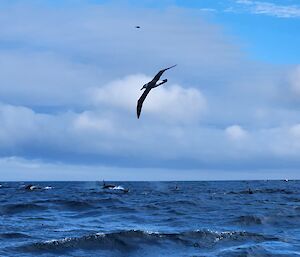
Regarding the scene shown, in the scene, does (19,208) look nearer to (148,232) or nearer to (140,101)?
(148,232)

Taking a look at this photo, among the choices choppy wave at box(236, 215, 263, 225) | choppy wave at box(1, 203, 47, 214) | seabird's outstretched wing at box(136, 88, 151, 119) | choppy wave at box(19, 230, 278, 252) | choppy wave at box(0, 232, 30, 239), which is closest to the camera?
seabird's outstretched wing at box(136, 88, 151, 119)

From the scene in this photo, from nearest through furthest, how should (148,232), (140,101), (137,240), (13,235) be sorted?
(140,101) → (137,240) → (13,235) → (148,232)

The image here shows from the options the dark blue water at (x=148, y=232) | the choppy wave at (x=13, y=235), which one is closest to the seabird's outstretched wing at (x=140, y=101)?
the dark blue water at (x=148, y=232)

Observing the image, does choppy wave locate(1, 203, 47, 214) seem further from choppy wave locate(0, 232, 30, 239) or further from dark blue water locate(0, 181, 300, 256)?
choppy wave locate(0, 232, 30, 239)

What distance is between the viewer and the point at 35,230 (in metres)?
33.3

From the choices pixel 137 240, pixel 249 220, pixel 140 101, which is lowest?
pixel 137 240

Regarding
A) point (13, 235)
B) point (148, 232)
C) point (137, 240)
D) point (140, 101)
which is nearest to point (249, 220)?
point (148, 232)

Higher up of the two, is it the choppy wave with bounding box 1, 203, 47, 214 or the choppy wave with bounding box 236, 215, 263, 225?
the choppy wave with bounding box 236, 215, 263, 225

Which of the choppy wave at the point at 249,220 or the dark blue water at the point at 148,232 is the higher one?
the choppy wave at the point at 249,220

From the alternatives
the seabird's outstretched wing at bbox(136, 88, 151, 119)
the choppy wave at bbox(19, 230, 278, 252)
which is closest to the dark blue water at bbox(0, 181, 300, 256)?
the choppy wave at bbox(19, 230, 278, 252)

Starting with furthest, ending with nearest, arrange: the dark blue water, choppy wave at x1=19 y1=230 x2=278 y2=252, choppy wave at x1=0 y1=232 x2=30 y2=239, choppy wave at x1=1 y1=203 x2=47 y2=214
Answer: choppy wave at x1=1 y1=203 x2=47 y2=214, choppy wave at x1=0 y1=232 x2=30 y2=239, choppy wave at x1=19 y1=230 x2=278 y2=252, the dark blue water

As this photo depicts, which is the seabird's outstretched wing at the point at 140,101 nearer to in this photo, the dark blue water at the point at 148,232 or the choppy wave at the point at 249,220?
the dark blue water at the point at 148,232

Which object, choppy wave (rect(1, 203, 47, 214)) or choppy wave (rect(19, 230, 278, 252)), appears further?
choppy wave (rect(1, 203, 47, 214))

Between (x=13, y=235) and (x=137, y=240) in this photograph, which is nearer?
(x=137, y=240)
